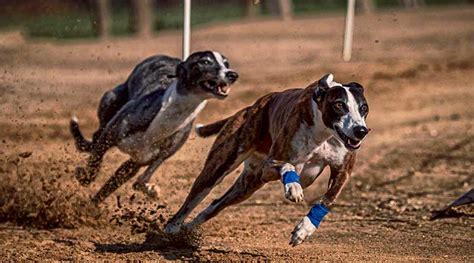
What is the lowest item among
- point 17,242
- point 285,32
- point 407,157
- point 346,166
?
point 285,32

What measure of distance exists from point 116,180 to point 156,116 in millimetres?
634

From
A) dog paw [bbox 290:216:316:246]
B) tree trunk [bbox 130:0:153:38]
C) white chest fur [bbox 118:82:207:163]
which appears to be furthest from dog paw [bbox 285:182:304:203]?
tree trunk [bbox 130:0:153:38]

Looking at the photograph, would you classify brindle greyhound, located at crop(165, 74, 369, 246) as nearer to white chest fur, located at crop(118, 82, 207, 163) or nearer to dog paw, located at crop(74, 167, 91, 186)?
white chest fur, located at crop(118, 82, 207, 163)

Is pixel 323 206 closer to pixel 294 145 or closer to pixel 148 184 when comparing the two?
pixel 294 145

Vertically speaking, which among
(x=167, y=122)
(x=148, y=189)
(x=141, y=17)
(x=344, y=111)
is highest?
(x=344, y=111)

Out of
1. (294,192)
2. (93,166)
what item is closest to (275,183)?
(93,166)

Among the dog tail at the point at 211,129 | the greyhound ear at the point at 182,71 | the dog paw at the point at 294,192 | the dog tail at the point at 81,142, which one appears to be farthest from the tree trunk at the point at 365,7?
the dog paw at the point at 294,192

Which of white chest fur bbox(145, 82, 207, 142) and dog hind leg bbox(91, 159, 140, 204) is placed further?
dog hind leg bbox(91, 159, 140, 204)

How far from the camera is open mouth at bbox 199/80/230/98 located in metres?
7.30

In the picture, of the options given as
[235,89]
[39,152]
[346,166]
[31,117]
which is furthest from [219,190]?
[235,89]

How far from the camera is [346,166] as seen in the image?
5.82m

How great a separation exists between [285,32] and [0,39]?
5923 mm

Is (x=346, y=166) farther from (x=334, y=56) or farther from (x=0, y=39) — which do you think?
(x=0, y=39)

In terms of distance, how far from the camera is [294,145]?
583 centimetres
